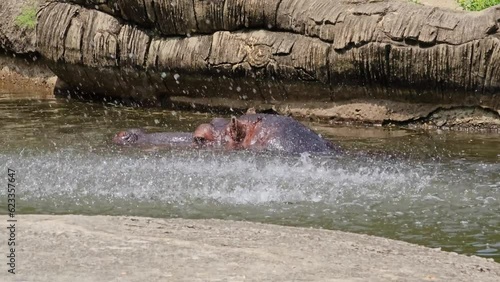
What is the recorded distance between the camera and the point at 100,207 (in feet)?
22.3

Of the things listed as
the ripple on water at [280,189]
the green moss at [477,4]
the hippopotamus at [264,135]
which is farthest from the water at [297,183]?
the green moss at [477,4]

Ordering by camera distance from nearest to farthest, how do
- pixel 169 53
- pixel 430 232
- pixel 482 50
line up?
pixel 430 232 → pixel 482 50 → pixel 169 53

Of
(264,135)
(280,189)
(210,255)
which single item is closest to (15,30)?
(264,135)

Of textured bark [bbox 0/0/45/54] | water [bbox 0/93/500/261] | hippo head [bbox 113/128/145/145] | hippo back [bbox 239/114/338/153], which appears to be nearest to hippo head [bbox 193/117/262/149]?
hippo back [bbox 239/114/338/153]

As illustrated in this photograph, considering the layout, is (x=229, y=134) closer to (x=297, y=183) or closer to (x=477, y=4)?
(x=297, y=183)

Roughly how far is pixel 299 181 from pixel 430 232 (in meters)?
1.59

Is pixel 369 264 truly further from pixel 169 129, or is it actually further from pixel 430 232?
pixel 169 129

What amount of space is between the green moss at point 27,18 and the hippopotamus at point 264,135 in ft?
17.6

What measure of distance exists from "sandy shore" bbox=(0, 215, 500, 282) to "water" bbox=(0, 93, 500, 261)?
0.66m

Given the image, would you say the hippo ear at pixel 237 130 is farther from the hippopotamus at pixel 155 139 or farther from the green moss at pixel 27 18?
the green moss at pixel 27 18

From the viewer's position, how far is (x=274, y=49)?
431 inches

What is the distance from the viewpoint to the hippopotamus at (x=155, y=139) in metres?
9.19

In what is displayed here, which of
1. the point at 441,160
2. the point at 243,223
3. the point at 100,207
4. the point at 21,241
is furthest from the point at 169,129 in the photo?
the point at 21,241

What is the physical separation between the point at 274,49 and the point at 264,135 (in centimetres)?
222
